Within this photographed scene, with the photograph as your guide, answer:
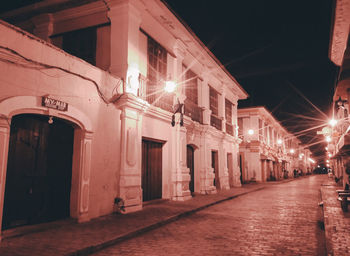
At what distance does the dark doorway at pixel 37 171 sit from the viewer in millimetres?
6113

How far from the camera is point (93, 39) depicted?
9852mm

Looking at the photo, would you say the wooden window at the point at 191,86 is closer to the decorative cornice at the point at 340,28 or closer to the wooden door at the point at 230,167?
the wooden door at the point at 230,167

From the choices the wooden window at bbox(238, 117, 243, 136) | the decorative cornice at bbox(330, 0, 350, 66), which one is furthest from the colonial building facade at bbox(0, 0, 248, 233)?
the wooden window at bbox(238, 117, 243, 136)

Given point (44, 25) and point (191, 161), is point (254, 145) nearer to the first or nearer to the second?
point (191, 161)

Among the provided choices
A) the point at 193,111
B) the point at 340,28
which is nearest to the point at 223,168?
the point at 193,111

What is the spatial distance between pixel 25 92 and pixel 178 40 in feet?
26.2

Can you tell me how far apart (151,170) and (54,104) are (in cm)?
518

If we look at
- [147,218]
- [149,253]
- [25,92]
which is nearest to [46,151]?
[25,92]

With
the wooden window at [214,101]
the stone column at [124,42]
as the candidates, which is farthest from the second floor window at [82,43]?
the wooden window at [214,101]

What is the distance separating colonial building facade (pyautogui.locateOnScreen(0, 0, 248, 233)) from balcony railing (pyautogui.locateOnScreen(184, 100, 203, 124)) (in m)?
0.06

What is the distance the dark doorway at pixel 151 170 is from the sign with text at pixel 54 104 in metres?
4.14

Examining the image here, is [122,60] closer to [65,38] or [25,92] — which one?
[65,38]

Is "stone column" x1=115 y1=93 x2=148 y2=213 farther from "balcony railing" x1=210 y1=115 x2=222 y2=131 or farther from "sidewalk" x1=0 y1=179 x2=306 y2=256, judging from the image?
"balcony railing" x1=210 y1=115 x2=222 y2=131

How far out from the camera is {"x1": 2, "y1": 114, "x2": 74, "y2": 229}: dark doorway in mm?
6113
